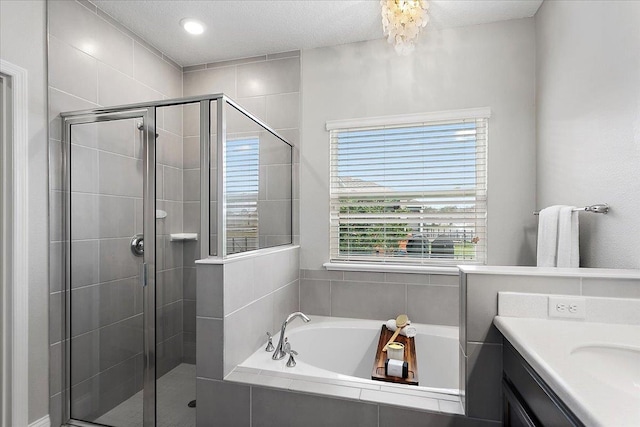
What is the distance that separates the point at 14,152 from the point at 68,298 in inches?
33.3

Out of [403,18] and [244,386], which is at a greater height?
[403,18]

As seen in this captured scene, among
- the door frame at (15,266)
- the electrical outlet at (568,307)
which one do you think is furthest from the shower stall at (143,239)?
the electrical outlet at (568,307)

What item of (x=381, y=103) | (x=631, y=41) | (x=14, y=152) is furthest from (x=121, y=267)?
(x=631, y=41)

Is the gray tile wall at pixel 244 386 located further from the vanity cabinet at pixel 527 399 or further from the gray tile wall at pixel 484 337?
the vanity cabinet at pixel 527 399

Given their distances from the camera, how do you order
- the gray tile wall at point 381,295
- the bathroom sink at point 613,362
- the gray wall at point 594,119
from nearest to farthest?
the bathroom sink at point 613,362 < the gray wall at point 594,119 < the gray tile wall at point 381,295

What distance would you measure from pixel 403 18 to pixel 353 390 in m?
1.96

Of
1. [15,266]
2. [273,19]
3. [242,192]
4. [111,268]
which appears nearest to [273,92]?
[273,19]

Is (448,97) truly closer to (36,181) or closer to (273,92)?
(273,92)

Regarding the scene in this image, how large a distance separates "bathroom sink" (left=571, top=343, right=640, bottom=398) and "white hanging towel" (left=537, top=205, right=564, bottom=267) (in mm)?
862

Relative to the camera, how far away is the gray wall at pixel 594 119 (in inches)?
53.5

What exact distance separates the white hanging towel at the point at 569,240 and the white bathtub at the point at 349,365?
0.84 meters

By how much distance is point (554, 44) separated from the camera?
2.04m

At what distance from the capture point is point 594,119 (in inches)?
63.3

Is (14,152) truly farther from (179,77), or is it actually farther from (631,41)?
(631,41)
